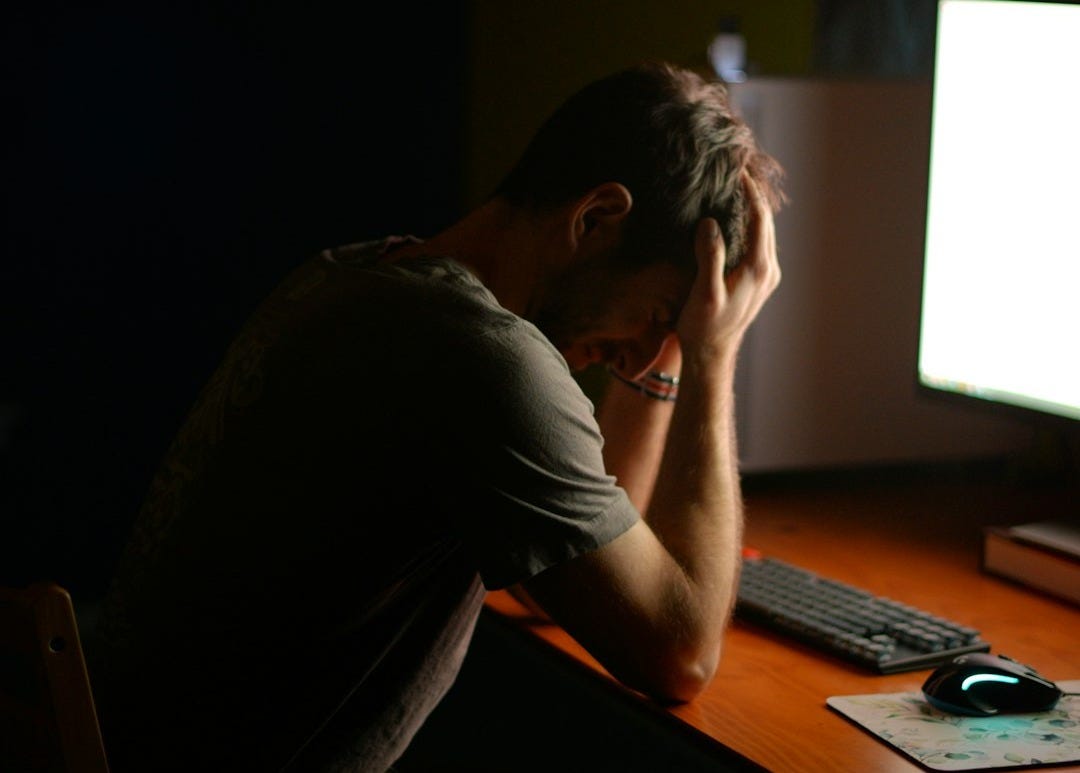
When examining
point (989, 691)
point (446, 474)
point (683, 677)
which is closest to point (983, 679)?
point (989, 691)

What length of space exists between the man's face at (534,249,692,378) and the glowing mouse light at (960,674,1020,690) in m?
0.43

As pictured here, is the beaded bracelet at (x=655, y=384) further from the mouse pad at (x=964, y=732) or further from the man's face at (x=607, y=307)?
the mouse pad at (x=964, y=732)

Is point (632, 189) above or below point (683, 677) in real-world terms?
above

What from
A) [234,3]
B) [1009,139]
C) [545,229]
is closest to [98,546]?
[234,3]

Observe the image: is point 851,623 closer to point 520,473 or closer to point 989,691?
point 989,691

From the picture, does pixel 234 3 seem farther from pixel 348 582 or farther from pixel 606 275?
pixel 348 582

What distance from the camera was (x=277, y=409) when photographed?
106 cm

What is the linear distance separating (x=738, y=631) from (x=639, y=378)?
32cm

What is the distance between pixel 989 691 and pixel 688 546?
267 mm

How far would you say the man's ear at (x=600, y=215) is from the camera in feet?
3.79

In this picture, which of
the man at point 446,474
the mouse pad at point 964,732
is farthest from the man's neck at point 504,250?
the mouse pad at point 964,732

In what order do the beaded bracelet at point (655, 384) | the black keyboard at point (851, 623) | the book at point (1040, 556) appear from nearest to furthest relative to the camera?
the black keyboard at point (851, 623) < the book at point (1040, 556) < the beaded bracelet at point (655, 384)

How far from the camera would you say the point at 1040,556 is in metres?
1.34

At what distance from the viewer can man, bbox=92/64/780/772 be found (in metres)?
1.00
